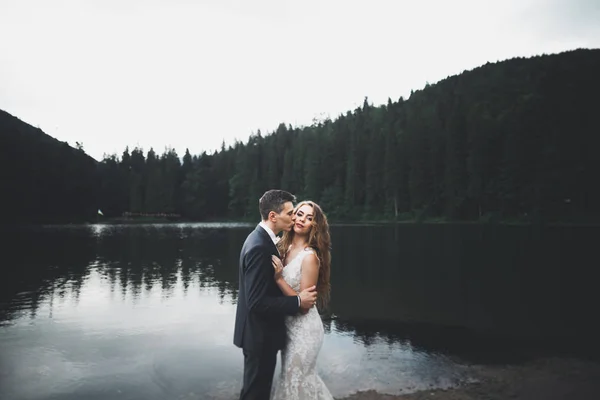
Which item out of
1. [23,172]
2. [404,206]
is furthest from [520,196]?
[23,172]

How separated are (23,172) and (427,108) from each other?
118 m

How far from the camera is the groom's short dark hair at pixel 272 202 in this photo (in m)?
4.30

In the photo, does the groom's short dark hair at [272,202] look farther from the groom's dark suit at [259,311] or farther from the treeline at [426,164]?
the treeline at [426,164]

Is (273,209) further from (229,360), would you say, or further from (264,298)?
(229,360)

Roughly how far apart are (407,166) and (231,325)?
92.7m

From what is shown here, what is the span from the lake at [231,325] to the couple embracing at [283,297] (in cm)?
465

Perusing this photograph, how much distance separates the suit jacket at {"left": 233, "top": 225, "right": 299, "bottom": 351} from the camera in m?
4.00

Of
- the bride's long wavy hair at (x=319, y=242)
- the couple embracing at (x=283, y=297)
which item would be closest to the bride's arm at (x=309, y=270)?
the couple embracing at (x=283, y=297)

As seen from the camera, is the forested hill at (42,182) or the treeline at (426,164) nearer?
the treeline at (426,164)

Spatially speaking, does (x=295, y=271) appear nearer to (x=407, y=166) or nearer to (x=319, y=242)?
(x=319, y=242)

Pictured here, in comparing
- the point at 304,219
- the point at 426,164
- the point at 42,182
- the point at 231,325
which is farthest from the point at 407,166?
the point at 304,219

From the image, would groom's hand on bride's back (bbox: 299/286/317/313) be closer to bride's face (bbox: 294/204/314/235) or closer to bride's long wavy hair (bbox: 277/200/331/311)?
bride's long wavy hair (bbox: 277/200/331/311)

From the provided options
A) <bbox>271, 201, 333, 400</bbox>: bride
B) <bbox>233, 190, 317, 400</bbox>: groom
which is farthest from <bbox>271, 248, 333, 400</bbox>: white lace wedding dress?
<bbox>233, 190, 317, 400</bbox>: groom

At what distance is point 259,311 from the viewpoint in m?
4.02
